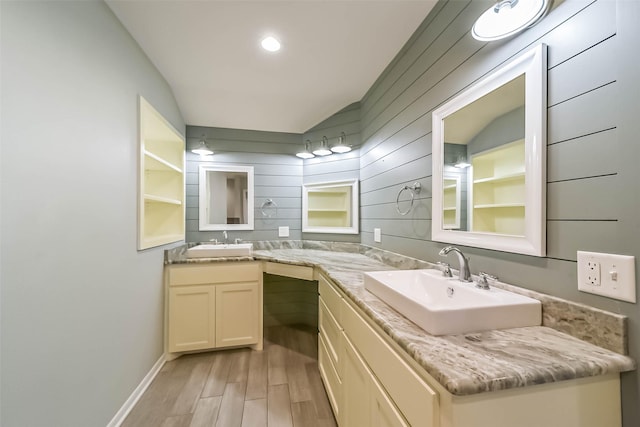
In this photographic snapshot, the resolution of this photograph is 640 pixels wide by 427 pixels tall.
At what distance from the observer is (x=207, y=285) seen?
2.19 m

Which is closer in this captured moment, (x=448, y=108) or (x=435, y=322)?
(x=435, y=322)

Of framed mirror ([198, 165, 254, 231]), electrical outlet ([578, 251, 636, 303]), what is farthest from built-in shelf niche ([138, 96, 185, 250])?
electrical outlet ([578, 251, 636, 303])

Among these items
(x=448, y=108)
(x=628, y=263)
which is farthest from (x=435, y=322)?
(x=448, y=108)

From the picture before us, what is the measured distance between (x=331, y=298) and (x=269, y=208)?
1.65 meters

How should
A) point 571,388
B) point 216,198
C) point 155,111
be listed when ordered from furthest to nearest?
1. point 216,198
2. point 155,111
3. point 571,388

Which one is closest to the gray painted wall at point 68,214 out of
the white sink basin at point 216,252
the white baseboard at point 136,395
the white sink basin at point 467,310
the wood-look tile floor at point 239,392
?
the white baseboard at point 136,395

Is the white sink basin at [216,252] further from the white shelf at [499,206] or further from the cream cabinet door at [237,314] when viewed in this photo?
the white shelf at [499,206]

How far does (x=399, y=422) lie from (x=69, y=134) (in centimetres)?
170

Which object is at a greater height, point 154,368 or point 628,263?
point 628,263

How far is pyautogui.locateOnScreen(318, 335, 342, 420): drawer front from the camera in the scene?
4.58ft

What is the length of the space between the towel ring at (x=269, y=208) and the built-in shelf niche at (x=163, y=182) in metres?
0.83

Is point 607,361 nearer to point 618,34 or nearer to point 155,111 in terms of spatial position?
point 618,34

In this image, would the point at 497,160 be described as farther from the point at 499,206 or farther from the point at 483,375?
the point at 483,375

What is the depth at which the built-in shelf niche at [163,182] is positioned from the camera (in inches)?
79.2
